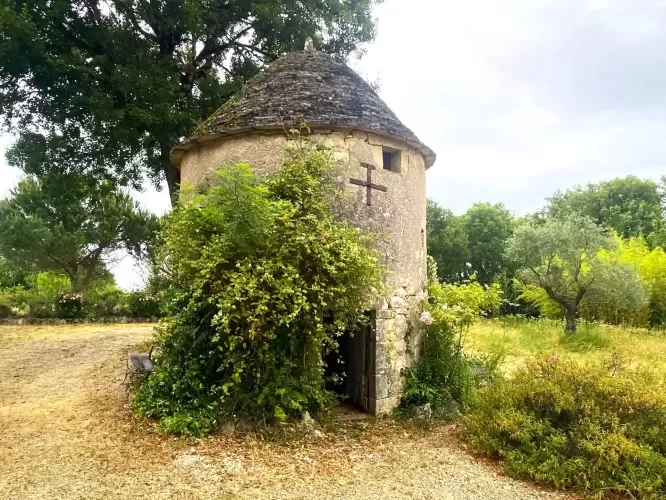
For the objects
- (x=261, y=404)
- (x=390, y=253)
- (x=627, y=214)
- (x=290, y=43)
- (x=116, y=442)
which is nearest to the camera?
(x=116, y=442)

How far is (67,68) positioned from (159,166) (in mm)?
2941

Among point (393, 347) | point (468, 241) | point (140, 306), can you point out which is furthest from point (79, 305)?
point (468, 241)

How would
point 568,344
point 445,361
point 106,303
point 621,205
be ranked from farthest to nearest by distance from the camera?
point 621,205 < point 106,303 < point 568,344 < point 445,361

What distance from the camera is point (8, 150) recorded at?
42.2ft

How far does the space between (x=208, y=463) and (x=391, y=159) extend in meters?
5.08

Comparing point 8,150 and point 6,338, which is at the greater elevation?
point 8,150

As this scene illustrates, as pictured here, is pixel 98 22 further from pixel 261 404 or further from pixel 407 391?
pixel 407 391

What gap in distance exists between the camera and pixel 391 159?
7.57 m

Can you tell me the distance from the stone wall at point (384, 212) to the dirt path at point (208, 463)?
0.98 m

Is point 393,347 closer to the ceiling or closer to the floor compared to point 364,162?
closer to the floor

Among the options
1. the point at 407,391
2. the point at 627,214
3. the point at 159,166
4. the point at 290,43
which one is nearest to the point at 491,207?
the point at 627,214

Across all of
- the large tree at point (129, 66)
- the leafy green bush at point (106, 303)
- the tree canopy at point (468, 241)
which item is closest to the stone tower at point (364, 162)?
the large tree at point (129, 66)

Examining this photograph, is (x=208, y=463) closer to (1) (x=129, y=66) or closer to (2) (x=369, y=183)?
(2) (x=369, y=183)

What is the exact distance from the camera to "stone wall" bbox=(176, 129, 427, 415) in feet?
22.5
